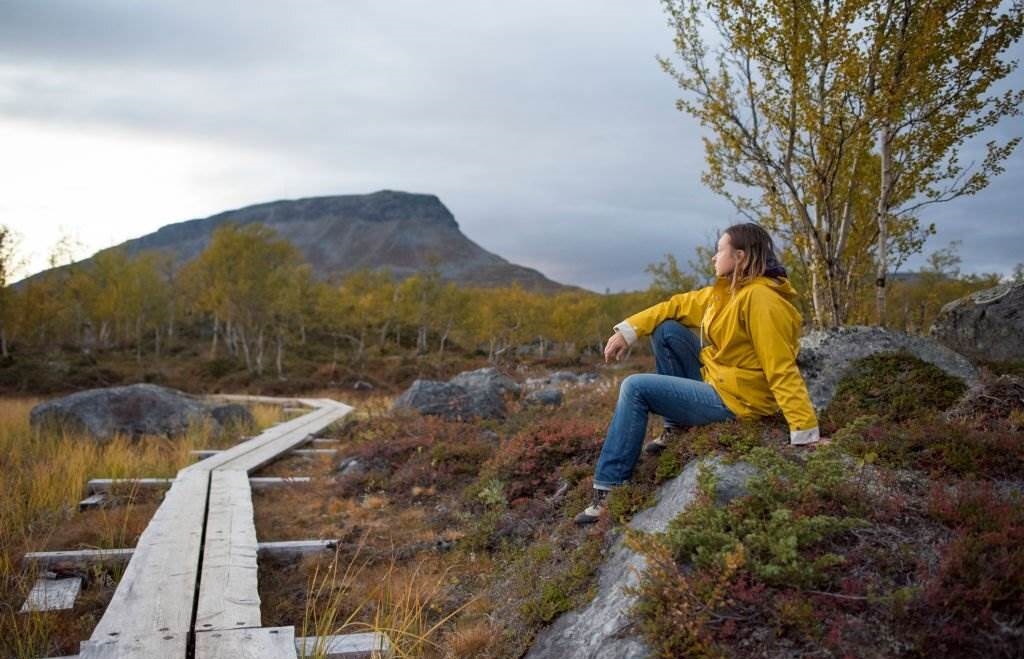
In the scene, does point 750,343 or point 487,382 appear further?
point 487,382

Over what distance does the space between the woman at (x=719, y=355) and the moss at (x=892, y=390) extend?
989mm

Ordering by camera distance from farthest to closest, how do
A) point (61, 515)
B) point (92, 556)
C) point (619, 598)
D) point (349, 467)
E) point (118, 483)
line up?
1. point (349, 467)
2. point (118, 483)
3. point (61, 515)
4. point (92, 556)
5. point (619, 598)

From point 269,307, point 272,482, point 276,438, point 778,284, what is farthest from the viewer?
point 269,307

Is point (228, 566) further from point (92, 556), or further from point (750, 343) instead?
point (750, 343)

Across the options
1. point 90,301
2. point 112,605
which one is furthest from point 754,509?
point 90,301

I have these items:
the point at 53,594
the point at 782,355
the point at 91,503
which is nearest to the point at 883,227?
the point at 782,355

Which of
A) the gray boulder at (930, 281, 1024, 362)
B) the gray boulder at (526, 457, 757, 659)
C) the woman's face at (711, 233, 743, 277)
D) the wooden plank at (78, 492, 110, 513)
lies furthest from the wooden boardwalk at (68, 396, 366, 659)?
the gray boulder at (930, 281, 1024, 362)

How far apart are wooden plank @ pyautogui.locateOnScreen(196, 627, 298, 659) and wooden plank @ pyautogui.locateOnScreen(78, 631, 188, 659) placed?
10 cm

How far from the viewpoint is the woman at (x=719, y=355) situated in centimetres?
419

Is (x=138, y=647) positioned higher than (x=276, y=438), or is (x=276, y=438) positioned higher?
(x=138, y=647)

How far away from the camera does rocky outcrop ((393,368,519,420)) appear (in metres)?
11.7

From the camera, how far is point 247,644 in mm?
3686

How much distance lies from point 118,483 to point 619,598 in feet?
22.8

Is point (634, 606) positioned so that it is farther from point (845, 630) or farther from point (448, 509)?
point (448, 509)
